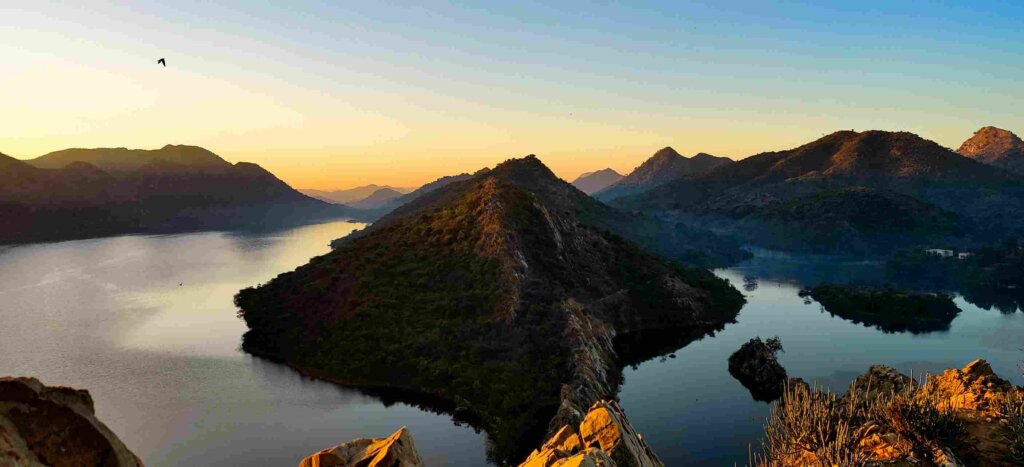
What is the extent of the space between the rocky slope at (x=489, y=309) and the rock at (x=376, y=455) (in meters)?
40.0

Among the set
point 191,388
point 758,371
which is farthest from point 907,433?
point 191,388

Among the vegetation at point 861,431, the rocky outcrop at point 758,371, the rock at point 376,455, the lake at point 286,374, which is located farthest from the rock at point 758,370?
the rock at point 376,455

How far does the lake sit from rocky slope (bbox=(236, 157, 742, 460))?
225 inches

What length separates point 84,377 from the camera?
86812 millimetres

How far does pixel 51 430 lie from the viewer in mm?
16547

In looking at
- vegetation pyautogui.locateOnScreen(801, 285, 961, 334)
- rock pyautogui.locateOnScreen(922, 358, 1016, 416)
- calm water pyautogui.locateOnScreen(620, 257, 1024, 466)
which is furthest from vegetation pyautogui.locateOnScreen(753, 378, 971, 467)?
vegetation pyautogui.locateOnScreen(801, 285, 961, 334)

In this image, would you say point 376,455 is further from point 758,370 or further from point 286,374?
point 758,370

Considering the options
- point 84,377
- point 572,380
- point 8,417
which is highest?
point 8,417

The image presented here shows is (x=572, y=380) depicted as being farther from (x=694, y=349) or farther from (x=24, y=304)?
(x=24, y=304)

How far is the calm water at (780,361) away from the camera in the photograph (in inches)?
2697

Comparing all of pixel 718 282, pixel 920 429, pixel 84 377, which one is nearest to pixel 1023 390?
pixel 920 429

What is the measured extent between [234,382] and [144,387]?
13398 mm

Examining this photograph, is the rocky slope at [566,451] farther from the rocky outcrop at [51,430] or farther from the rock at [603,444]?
the rocky outcrop at [51,430]

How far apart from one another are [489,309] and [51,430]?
75424 mm
